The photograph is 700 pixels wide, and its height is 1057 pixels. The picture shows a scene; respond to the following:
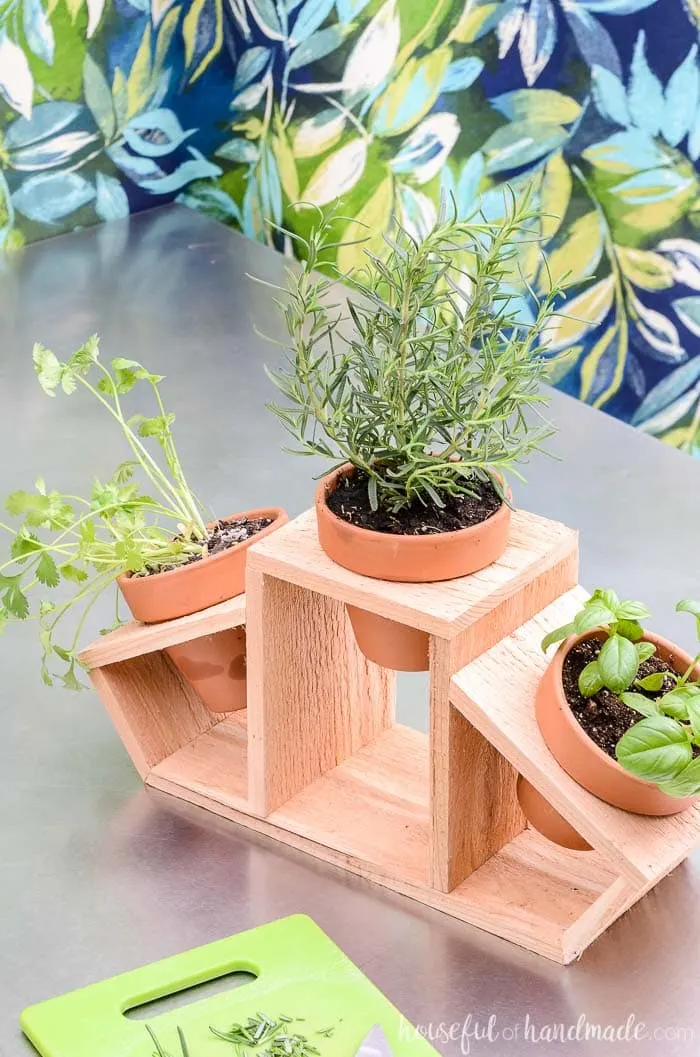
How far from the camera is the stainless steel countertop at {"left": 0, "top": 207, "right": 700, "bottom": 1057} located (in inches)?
40.4

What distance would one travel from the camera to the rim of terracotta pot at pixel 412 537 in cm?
100

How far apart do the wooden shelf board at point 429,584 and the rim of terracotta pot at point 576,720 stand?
0.06 m

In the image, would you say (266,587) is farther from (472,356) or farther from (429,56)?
(429,56)

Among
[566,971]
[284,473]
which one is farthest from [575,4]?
[566,971]

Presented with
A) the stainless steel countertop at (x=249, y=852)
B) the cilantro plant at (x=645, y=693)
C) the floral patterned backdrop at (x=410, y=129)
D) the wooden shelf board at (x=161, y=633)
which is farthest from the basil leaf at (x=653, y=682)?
the floral patterned backdrop at (x=410, y=129)

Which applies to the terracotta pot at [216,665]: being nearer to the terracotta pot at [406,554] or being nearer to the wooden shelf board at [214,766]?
the wooden shelf board at [214,766]

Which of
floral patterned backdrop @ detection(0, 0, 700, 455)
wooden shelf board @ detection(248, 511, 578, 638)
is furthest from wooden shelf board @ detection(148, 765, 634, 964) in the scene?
floral patterned backdrop @ detection(0, 0, 700, 455)

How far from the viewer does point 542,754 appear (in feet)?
3.26

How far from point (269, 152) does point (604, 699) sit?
176 centimetres

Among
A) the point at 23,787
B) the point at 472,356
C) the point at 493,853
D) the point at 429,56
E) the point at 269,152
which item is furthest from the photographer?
the point at 269,152

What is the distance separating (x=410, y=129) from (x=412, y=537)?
137 cm

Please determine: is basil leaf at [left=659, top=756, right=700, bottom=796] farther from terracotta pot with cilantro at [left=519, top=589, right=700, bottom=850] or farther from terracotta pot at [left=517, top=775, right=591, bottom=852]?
terracotta pot at [left=517, top=775, right=591, bottom=852]

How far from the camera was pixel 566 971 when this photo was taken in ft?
3.43

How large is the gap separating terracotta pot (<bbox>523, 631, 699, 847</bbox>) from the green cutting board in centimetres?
21
